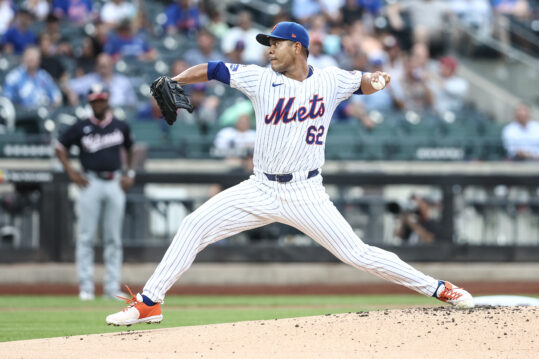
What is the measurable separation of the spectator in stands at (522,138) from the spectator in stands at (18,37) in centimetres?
689

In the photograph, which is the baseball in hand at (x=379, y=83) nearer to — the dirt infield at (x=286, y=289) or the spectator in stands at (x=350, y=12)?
the dirt infield at (x=286, y=289)

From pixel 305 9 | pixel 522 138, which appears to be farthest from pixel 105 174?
pixel 305 9

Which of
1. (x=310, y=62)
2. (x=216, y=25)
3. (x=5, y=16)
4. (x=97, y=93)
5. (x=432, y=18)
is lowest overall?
(x=97, y=93)

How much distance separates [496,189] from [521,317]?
609 centimetres

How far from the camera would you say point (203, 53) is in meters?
14.0

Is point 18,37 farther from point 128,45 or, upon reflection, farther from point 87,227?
point 87,227

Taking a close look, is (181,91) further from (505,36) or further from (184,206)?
(505,36)

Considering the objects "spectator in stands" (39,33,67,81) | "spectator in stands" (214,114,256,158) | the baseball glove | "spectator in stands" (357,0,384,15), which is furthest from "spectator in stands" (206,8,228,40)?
the baseball glove

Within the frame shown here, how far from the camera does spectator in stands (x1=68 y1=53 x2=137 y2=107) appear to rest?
12930 mm

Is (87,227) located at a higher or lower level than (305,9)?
lower

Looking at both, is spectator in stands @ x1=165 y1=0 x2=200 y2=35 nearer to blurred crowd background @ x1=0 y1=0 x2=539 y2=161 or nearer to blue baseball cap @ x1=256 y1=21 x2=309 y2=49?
blurred crowd background @ x1=0 y1=0 x2=539 y2=161

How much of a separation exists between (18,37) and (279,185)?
8.77 metres

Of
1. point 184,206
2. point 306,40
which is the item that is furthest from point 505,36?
point 306,40

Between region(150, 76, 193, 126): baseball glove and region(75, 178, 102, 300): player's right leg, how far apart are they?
13.3 ft
